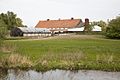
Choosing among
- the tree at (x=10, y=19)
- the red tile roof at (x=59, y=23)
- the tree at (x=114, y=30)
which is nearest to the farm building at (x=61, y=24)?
the red tile roof at (x=59, y=23)

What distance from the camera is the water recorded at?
71.1ft

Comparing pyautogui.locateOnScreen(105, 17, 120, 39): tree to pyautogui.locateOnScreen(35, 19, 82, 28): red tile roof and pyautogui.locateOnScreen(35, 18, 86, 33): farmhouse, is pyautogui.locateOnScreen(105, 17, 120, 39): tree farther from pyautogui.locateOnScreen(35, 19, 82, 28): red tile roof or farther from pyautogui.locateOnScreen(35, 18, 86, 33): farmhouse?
pyautogui.locateOnScreen(35, 19, 82, 28): red tile roof

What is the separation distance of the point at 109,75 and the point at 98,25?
11095 centimetres

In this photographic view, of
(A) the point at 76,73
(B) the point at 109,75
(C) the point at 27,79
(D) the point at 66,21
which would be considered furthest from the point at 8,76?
(D) the point at 66,21

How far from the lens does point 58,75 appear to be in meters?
22.8

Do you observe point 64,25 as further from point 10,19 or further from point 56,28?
point 10,19

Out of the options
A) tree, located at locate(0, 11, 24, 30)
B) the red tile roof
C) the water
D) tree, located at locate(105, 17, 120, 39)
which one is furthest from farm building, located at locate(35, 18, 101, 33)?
the water

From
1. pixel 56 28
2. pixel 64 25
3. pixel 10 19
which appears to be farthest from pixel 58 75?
pixel 56 28

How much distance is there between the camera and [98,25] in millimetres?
132500

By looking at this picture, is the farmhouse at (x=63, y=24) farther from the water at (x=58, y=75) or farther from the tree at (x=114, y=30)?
the water at (x=58, y=75)

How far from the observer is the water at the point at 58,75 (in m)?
21.7

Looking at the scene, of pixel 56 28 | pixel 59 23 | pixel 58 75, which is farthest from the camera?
pixel 59 23

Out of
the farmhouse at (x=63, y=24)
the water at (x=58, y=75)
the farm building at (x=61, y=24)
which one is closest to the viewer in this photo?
the water at (x=58, y=75)

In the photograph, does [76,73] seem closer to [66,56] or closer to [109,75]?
[109,75]
